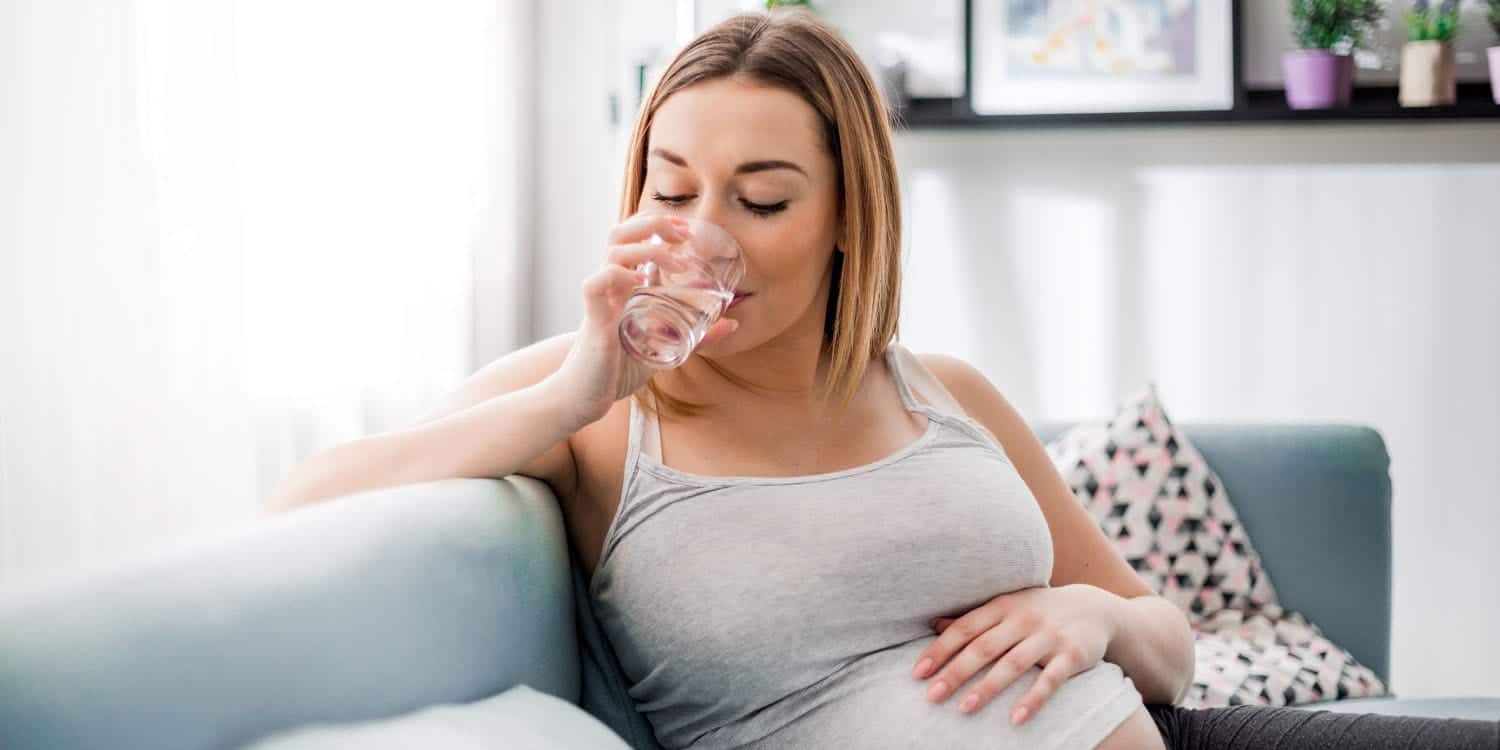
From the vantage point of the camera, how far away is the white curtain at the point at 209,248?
69.2 inches

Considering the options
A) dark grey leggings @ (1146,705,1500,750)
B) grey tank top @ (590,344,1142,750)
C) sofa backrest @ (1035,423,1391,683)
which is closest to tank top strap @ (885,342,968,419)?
grey tank top @ (590,344,1142,750)

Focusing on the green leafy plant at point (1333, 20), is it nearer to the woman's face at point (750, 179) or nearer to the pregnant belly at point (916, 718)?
the woman's face at point (750, 179)

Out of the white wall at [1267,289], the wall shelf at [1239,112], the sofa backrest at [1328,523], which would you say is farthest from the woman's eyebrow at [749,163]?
the white wall at [1267,289]

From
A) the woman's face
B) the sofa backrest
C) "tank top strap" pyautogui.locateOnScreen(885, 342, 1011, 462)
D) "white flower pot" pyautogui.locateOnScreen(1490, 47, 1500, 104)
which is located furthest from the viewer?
"white flower pot" pyautogui.locateOnScreen(1490, 47, 1500, 104)

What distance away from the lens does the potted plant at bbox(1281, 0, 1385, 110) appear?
10.5 ft

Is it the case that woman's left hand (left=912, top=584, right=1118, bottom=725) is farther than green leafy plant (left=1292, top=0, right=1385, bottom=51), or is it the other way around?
green leafy plant (left=1292, top=0, right=1385, bottom=51)

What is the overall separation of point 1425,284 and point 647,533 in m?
2.86

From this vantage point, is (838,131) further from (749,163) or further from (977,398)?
(977,398)

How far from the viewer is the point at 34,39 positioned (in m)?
1.73

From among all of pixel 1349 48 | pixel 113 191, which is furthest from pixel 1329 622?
pixel 113 191

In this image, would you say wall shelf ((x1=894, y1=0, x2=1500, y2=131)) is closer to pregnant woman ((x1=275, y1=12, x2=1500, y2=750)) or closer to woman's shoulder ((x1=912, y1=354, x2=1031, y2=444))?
woman's shoulder ((x1=912, y1=354, x2=1031, y2=444))

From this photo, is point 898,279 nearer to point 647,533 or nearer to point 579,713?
point 647,533

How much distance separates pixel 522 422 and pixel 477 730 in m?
0.31

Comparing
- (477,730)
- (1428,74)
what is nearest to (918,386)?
(477,730)
